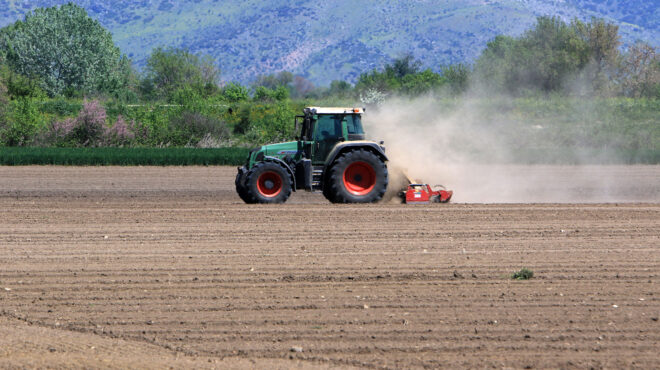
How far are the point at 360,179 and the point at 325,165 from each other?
3.24 ft

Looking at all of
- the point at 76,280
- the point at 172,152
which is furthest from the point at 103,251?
the point at 172,152

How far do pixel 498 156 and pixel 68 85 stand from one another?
50911mm

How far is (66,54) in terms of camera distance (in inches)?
3019

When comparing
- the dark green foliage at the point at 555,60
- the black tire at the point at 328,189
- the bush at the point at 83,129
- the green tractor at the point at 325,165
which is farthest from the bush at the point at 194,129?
the black tire at the point at 328,189

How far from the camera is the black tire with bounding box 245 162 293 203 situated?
18.8m

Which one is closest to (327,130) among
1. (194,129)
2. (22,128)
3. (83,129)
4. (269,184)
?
(269,184)

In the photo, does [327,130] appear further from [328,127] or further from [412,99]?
[412,99]

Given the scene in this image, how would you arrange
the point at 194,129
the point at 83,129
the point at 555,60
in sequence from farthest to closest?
the point at 555,60 → the point at 194,129 → the point at 83,129

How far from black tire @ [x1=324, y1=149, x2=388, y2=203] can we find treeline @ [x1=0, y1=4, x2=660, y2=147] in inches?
865

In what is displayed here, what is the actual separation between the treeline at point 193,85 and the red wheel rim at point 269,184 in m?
21.8

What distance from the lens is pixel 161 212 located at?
18.5m

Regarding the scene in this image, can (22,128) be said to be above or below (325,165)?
above

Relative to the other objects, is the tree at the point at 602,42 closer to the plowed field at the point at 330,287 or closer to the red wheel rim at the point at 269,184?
the plowed field at the point at 330,287

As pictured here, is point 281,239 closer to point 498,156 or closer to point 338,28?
point 498,156
